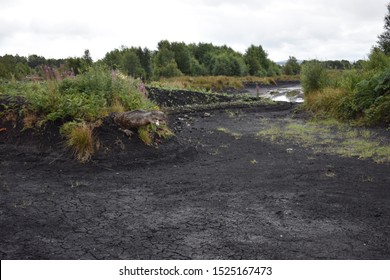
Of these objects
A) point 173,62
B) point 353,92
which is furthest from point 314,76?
point 173,62

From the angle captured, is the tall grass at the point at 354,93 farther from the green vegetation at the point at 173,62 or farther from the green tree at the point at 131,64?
the green tree at the point at 131,64

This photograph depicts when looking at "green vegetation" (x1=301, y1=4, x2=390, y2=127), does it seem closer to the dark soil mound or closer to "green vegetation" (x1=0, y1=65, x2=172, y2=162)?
the dark soil mound

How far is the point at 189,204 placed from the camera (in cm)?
476

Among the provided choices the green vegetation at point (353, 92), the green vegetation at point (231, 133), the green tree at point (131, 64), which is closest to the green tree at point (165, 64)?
the green tree at point (131, 64)

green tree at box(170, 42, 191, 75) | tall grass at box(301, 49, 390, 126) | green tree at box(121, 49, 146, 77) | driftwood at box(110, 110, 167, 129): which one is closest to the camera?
driftwood at box(110, 110, 167, 129)

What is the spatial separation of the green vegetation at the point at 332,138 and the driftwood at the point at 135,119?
3.25m

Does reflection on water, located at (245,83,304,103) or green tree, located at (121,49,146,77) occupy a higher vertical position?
green tree, located at (121,49,146,77)

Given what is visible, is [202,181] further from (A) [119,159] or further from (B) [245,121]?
(B) [245,121]

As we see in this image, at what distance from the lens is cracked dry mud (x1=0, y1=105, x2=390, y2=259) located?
11.5ft

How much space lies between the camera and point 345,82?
45.6 feet

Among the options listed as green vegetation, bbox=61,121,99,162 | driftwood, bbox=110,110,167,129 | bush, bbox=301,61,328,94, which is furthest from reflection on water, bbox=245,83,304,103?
green vegetation, bbox=61,121,99,162

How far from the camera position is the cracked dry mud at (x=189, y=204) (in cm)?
Answer: 349

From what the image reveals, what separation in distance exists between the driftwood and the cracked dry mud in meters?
0.33

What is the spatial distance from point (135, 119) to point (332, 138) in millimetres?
5096
